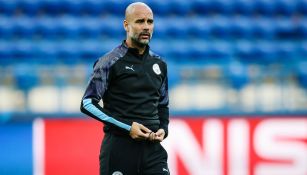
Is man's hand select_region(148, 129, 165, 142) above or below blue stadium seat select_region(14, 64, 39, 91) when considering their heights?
below

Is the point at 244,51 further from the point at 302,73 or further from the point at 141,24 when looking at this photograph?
the point at 141,24

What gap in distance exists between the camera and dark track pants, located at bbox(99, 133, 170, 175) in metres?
3.52

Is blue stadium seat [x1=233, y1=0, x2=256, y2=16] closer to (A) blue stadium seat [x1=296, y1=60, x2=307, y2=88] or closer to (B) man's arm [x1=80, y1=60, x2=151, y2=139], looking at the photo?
(A) blue stadium seat [x1=296, y1=60, x2=307, y2=88]

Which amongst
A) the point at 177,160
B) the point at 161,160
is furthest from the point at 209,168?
the point at 161,160

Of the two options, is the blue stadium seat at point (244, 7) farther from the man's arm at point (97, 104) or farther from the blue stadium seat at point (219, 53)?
the man's arm at point (97, 104)

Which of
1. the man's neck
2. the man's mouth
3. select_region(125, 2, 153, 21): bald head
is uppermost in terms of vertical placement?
select_region(125, 2, 153, 21): bald head

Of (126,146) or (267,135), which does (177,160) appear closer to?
(267,135)

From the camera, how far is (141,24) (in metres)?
3.47

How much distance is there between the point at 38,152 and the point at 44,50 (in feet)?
8.45

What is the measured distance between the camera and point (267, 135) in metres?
6.48

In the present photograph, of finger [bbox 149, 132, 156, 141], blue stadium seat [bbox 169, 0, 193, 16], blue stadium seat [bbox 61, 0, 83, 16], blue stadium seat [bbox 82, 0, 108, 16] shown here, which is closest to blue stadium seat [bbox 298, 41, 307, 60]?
blue stadium seat [bbox 169, 0, 193, 16]

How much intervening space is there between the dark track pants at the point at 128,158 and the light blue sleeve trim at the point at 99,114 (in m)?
0.12

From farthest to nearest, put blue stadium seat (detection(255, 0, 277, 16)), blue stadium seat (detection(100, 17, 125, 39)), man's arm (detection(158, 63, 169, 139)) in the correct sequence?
blue stadium seat (detection(255, 0, 277, 16))
blue stadium seat (detection(100, 17, 125, 39))
man's arm (detection(158, 63, 169, 139))

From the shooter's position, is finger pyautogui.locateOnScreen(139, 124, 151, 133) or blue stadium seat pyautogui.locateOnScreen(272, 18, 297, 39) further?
blue stadium seat pyautogui.locateOnScreen(272, 18, 297, 39)
